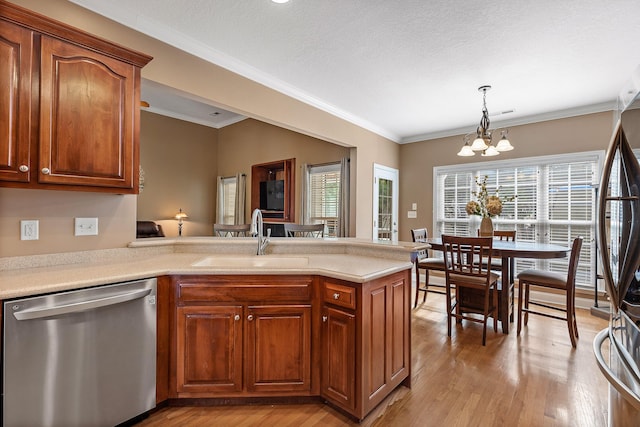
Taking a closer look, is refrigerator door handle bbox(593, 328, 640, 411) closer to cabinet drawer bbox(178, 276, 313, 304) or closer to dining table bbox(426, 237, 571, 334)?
cabinet drawer bbox(178, 276, 313, 304)

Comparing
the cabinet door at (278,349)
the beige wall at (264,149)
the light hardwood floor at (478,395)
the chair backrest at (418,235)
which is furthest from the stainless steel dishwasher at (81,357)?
the beige wall at (264,149)

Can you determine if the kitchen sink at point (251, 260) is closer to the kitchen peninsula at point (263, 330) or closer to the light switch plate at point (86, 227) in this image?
the kitchen peninsula at point (263, 330)

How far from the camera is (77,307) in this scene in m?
1.50

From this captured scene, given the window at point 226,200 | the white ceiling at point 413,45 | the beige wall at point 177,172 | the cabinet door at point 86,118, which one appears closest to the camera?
the cabinet door at point 86,118

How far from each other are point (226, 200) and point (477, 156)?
5025 mm

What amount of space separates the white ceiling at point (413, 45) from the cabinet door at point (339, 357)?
2.11 m

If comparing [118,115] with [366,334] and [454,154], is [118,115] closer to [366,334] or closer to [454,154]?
[366,334]

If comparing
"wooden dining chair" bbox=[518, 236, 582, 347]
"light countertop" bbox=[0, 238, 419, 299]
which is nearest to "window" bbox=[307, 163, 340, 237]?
"light countertop" bbox=[0, 238, 419, 299]

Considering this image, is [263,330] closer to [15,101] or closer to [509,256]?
[15,101]

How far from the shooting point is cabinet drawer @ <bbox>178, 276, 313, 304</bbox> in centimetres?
190

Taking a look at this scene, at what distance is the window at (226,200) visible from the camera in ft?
21.8

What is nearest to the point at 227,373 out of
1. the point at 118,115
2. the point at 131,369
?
the point at 131,369

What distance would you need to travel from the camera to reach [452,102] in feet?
13.1

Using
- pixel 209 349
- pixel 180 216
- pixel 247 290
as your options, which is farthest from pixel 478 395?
pixel 180 216
